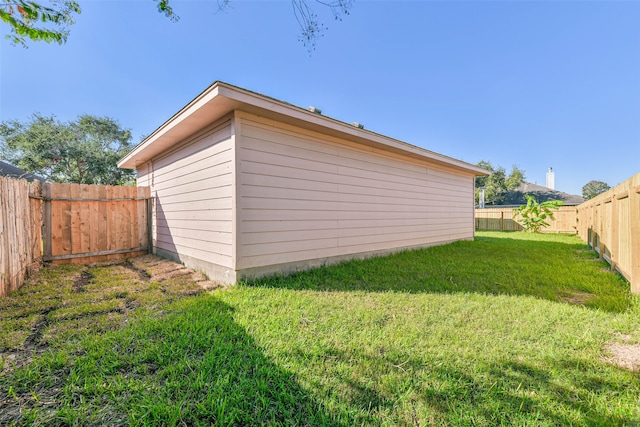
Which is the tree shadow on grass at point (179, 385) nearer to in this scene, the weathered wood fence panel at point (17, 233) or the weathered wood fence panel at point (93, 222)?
the weathered wood fence panel at point (17, 233)

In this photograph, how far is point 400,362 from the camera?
1850 millimetres

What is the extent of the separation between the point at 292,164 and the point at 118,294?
Answer: 3104 mm

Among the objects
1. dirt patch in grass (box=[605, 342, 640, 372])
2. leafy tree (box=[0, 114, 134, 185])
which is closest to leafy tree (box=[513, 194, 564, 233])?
dirt patch in grass (box=[605, 342, 640, 372])

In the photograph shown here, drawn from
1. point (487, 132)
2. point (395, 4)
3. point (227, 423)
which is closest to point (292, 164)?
point (227, 423)

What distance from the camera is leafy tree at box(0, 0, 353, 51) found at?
91.7 inches

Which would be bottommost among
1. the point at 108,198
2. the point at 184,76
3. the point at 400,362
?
the point at 400,362

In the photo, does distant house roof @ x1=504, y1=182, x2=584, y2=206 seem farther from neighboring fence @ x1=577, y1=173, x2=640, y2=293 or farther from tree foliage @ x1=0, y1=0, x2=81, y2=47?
tree foliage @ x1=0, y1=0, x2=81, y2=47

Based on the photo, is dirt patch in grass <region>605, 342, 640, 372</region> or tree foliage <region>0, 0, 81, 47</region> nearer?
dirt patch in grass <region>605, 342, 640, 372</region>

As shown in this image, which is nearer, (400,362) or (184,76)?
(400,362)

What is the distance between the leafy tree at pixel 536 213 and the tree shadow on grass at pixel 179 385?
52.0ft

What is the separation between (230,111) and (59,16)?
1.89 m

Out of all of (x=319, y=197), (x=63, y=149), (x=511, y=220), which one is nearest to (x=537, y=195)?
(x=511, y=220)

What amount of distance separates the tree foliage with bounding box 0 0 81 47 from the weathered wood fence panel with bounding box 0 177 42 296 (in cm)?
183

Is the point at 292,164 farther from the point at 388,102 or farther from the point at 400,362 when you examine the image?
the point at 388,102
